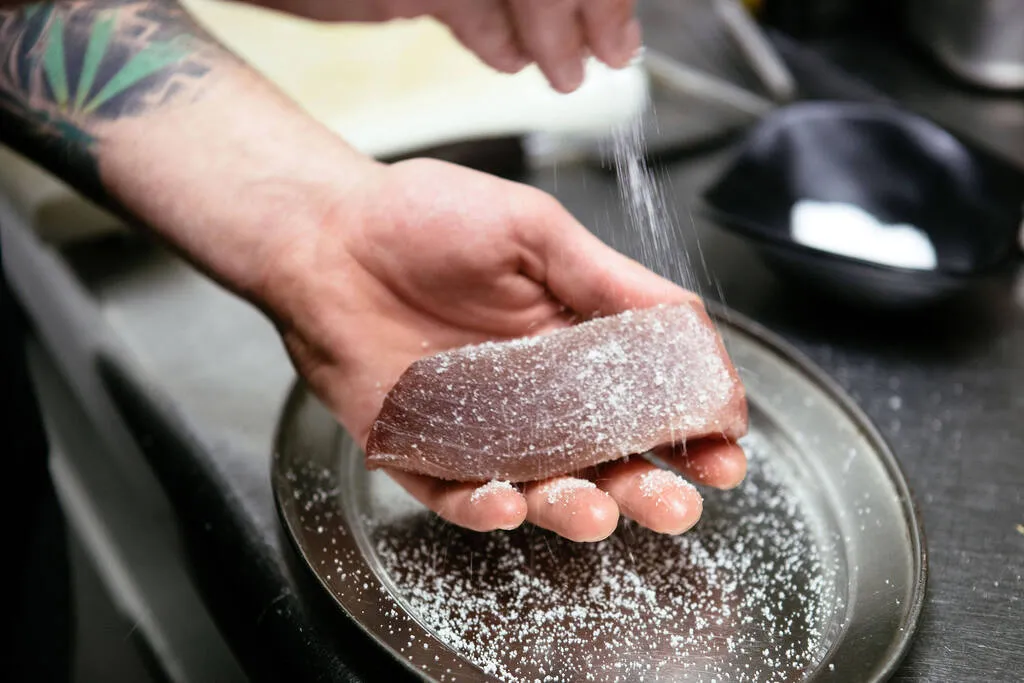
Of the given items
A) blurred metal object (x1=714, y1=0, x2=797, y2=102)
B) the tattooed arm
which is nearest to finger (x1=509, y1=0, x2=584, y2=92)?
the tattooed arm

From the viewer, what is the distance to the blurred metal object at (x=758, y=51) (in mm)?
1937

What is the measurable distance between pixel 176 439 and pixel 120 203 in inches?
12.7

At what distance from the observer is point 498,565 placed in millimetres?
921

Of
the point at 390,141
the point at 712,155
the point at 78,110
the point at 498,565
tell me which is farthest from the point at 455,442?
the point at 712,155

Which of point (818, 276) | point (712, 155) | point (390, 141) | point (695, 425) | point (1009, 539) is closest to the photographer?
point (695, 425)

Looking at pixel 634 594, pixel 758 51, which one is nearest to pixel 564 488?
pixel 634 594

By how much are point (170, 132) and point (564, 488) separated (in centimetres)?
71

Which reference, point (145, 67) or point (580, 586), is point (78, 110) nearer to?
point (145, 67)

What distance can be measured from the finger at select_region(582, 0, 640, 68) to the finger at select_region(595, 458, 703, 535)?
487mm

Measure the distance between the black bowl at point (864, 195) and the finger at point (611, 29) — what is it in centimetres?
33

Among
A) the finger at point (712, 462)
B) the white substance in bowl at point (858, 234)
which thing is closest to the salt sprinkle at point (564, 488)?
the finger at point (712, 462)

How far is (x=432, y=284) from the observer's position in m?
1.04

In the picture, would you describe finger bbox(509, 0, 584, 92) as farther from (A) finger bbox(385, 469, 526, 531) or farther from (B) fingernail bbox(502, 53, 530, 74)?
(A) finger bbox(385, 469, 526, 531)

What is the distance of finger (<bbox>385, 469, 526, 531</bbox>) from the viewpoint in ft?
2.73
